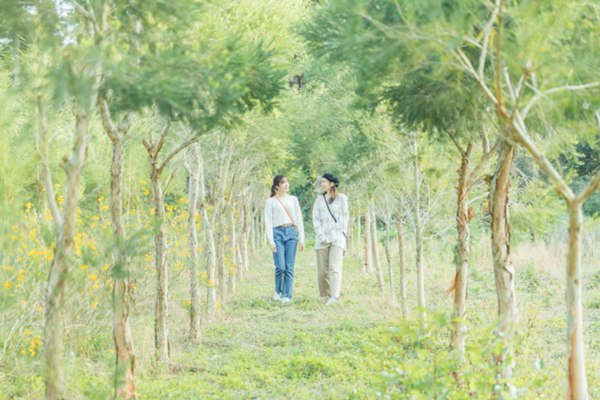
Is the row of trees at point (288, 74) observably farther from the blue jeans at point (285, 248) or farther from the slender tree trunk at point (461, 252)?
the blue jeans at point (285, 248)

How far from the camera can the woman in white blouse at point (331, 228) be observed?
523 inches

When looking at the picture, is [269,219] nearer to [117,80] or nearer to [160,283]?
[160,283]

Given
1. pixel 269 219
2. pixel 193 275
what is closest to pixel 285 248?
pixel 269 219

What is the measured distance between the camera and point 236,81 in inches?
227

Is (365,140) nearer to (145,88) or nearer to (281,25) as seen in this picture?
(281,25)

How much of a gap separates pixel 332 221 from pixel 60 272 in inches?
324

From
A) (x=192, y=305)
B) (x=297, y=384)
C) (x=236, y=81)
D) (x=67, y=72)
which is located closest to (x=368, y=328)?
(x=192, y=305)

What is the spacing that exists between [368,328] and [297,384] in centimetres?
326

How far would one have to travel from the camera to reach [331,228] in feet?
44.0

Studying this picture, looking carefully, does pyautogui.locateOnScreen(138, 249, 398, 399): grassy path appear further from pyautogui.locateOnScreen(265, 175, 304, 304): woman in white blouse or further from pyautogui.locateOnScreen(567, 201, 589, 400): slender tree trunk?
pyautogui.locateOnScreen(567, 201, 589, 400): slender tree trunk

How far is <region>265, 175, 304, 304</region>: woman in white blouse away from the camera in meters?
13.4

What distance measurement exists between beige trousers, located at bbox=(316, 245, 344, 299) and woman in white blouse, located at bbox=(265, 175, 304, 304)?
446 millimetres

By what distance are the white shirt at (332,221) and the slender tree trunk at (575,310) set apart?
744 cm

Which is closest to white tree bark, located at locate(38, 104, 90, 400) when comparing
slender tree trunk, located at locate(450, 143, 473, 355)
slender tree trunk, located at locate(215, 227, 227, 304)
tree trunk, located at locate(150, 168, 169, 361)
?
tree trunk, located at locate(150, 168, 169, 361)
